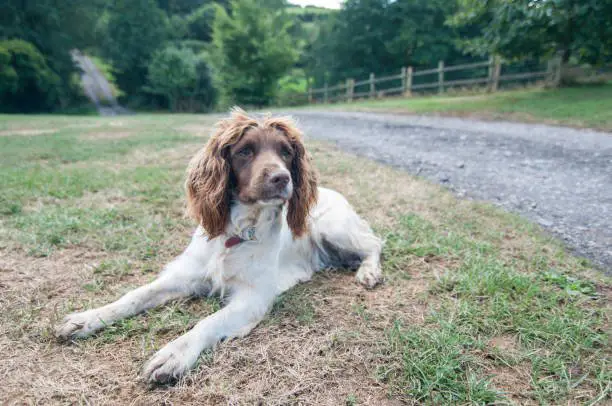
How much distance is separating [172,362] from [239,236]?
91 centimetres

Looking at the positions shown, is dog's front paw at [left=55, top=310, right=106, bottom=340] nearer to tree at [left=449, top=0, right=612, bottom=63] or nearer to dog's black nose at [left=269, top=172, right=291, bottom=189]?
dog's black nose at [left=269, top=172, right=291, bottom=189]

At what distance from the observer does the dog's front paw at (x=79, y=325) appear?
2.20 meters

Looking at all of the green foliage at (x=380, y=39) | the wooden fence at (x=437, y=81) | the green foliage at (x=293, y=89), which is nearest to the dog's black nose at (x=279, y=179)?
the wooden fence at (x=437, y=81)

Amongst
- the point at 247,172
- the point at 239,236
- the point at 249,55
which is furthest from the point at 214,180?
the point at 249,55

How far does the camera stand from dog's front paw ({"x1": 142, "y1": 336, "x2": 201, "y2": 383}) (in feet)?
6.35

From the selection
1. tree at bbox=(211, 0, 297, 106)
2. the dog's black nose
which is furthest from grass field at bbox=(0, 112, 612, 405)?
tree at bbox=(211, 0, 297, 106)

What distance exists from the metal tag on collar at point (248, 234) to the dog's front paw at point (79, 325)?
3.07ft

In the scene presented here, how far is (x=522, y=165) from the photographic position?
605 centimetres

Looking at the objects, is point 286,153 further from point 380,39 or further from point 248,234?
point 380,39

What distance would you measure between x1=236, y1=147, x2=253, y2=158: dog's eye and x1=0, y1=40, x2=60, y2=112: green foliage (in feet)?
91.5

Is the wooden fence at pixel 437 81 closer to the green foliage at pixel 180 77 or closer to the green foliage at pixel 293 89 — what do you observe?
the green foliage at pixel 293 89

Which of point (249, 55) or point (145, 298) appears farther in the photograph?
point (249, 55)

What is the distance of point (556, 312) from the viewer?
2.45 m

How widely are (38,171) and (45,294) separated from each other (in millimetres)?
4310
